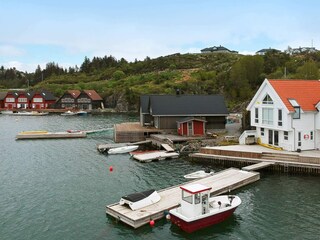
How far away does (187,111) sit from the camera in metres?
54.4

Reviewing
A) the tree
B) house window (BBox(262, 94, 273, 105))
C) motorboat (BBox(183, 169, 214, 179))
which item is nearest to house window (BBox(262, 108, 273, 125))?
house window (BBox(262, 94, 273, 105))

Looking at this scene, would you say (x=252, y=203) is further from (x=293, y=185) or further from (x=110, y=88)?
(x=110, y=88)

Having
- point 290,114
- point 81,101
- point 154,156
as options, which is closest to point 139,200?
point 154,156

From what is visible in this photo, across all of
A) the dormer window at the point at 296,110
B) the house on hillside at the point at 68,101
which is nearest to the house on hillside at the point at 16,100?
the house on hillside at the point at 68,101

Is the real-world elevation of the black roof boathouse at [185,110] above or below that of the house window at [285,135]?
above

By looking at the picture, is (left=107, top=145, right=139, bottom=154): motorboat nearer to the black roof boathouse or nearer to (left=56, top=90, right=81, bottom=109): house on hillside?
the black roof boathouse

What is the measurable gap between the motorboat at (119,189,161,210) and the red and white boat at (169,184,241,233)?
2.29 metres

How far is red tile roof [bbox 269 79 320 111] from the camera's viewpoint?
122 feet

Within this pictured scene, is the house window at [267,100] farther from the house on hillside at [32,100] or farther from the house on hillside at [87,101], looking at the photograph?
the house on hillside at [32,100]

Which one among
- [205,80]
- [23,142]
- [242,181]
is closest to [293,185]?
[242,181]

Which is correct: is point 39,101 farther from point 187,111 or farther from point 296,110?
point 296,110

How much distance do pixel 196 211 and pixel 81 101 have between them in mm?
112478

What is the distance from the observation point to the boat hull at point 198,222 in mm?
21719

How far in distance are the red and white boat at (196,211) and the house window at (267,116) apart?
713 inches
